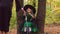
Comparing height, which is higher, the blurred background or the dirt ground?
the blurred background

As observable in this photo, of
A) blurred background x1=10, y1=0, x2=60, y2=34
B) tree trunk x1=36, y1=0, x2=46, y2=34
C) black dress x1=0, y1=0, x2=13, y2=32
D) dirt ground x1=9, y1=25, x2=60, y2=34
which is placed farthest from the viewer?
blurred background x1=10, y1=0, x2=60, y2=34

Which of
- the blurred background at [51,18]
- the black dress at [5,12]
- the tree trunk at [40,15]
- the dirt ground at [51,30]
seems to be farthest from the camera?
the blurred background at [51,18]

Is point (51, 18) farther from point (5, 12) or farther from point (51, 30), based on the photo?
point (5, 12)

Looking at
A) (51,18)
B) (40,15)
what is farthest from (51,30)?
(40,15)

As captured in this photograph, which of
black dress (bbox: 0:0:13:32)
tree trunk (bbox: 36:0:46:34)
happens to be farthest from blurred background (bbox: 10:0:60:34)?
black dress (bbox: 0:0:13:32)

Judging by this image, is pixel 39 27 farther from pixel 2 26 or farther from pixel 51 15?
pixel 51 15

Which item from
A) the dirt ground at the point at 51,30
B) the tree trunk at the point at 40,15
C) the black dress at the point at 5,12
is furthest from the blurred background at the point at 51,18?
the black dress at the point at 5,12

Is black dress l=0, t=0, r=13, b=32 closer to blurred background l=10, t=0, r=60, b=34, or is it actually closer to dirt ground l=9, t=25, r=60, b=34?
dirt ground l=9, t=25, r=60, b=34

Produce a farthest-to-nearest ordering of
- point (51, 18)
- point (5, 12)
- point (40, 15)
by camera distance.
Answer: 1. point (51, 18)
2. point (40, 15)
3. point (5, 12)

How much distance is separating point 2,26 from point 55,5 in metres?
4.63

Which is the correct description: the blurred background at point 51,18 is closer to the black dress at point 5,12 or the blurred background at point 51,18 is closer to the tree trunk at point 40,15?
the tree trunk at point 40,15

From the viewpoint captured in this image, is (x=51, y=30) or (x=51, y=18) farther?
(x=51, y=18)

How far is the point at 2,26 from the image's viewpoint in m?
5.51

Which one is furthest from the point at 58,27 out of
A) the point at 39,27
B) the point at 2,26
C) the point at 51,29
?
the point at 2,26
